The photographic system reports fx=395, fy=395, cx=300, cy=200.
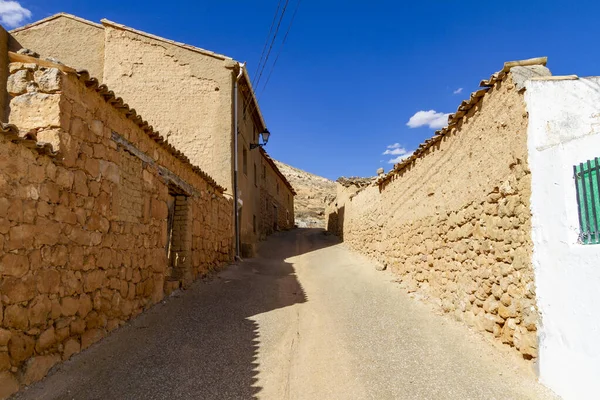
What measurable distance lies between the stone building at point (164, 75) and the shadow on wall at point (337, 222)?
807 centimetres

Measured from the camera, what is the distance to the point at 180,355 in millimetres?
5074

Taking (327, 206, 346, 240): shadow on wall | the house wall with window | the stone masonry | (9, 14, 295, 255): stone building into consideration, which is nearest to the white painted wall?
the stone masonry

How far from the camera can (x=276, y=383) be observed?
14.6 ft

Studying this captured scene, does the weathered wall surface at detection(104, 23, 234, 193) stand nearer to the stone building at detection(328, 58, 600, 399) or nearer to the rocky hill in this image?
the stone building at detection(328, 58, 600, 399)

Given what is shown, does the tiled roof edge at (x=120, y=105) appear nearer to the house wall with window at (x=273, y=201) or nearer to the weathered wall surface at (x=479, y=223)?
the weathered wall surface at (x=479, y=223)

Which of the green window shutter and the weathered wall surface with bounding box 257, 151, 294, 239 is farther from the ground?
the weathered wall surface with bounding box 257, 151, 294, 239

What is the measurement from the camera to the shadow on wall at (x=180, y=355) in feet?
13.4

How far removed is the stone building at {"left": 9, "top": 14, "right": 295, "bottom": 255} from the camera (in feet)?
40.3

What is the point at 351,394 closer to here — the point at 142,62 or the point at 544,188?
the point at 544,188

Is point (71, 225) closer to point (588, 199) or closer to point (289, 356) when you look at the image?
point (289, 356)

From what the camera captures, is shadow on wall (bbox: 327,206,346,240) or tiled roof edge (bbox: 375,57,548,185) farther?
shadow on wall (bbox: 327,206,346,240)

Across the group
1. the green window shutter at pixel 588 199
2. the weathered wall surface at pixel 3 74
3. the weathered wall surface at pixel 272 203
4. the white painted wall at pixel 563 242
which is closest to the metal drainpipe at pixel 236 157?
the weathered wall surface at pixel 272 203

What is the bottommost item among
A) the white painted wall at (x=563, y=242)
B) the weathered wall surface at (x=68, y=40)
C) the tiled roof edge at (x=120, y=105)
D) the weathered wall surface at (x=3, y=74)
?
the white painted wall at (x=563, y=242)

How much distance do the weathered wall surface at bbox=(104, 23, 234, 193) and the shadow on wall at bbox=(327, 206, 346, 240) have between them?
26.3 feet
